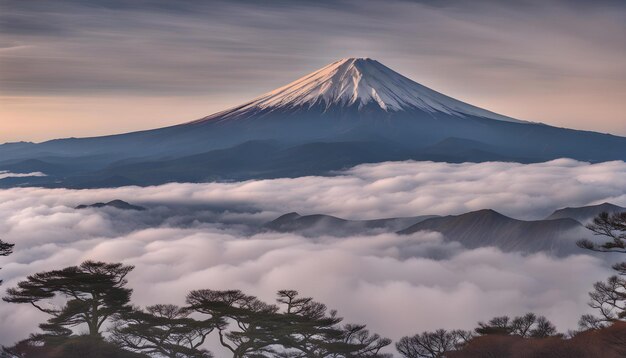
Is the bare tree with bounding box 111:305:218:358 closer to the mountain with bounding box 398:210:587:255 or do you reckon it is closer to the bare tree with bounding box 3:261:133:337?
the bare tree with bounding box 3:261:133:337

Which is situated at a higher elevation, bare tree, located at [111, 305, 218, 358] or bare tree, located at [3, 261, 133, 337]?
bare tree, located at [3, 261, 133, 337]

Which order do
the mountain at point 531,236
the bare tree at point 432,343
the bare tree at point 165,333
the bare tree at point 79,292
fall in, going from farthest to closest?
the mountain at point 531,236 → the bare tree at point 432,343 → the bare tree at point 165,333 → the bare tree at point 79,292

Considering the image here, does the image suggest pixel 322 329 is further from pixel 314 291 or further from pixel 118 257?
pixel 118 257

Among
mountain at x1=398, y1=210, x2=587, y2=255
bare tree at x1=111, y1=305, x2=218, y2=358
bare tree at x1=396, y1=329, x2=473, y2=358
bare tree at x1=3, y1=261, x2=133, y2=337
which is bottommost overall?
mountain at x1=398, y1=210, x2=587, y2=255

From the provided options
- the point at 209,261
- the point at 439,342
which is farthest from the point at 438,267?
the point at 439,342

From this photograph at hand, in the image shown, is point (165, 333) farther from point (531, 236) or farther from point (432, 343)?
point (531, 236)

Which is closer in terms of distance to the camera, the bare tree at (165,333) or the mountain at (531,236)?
the bare tree at (165,333)

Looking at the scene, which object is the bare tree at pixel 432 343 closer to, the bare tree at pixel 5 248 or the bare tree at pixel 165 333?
the bare tree at pixel 165 333

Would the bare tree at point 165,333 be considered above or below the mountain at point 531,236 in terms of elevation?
above

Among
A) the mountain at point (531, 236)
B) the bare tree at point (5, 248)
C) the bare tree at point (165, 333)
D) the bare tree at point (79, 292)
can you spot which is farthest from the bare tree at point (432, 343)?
the mountain at point (531, 236)

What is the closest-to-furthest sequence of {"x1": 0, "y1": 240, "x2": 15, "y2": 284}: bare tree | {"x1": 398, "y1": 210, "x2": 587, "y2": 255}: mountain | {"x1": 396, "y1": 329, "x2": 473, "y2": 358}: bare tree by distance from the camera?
{"x1": 0, "y1": 240, "x2": 15, "y2": 284}: bare tree, {"x1": 396, "y1": 329, "x2": 473, "y2": 358}: bare tree, {"x1": 398, "y1": 210, "x2": 587, "y2": 255}: mountain

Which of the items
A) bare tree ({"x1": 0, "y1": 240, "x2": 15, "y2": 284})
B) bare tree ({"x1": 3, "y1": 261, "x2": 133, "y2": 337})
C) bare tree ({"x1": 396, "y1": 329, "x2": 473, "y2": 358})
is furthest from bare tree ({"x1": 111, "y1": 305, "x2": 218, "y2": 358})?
bare tree ({"x1": 396, "y1": 329, "x2": 473, "y2": 358})

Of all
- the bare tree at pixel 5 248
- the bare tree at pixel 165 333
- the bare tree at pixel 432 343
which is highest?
the bare tree at pixel 5 248
